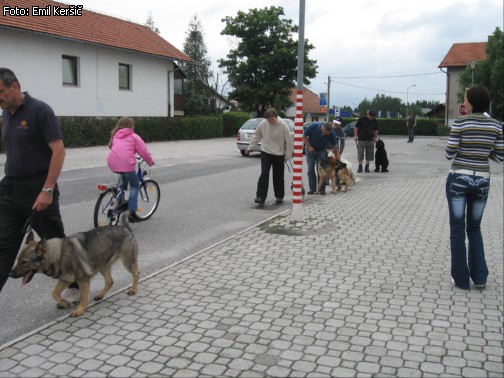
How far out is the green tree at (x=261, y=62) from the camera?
53094 mm

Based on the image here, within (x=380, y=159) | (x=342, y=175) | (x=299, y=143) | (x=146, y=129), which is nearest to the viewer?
(x=299, y=143)

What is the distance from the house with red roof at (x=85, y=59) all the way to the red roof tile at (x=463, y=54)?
39.0 metres

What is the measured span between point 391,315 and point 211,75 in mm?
53935

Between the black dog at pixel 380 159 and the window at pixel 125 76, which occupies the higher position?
the window at pixel 125 76

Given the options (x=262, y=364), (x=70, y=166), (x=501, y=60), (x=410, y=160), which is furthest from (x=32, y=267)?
(x=501, y=60)

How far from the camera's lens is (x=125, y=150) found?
754 centimetres

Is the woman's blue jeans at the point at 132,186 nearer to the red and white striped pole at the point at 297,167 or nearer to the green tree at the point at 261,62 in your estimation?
the red and white striped pole at the point at 297,167

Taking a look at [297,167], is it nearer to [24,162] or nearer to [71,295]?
[71,295]

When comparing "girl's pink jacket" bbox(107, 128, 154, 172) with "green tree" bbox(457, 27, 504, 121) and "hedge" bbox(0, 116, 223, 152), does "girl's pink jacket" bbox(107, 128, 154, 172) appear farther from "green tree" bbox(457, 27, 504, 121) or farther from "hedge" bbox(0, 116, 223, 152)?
"green tree" bbox(457, 27, 504, 121)

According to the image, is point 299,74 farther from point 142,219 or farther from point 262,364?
point 262,364

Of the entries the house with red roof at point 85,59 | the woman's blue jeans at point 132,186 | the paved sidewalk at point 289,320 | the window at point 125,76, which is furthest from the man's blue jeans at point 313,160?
the window at point 125,76

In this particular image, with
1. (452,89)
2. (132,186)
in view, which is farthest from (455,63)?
(132,186)

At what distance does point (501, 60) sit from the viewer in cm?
3900

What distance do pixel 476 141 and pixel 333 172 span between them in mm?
6974
